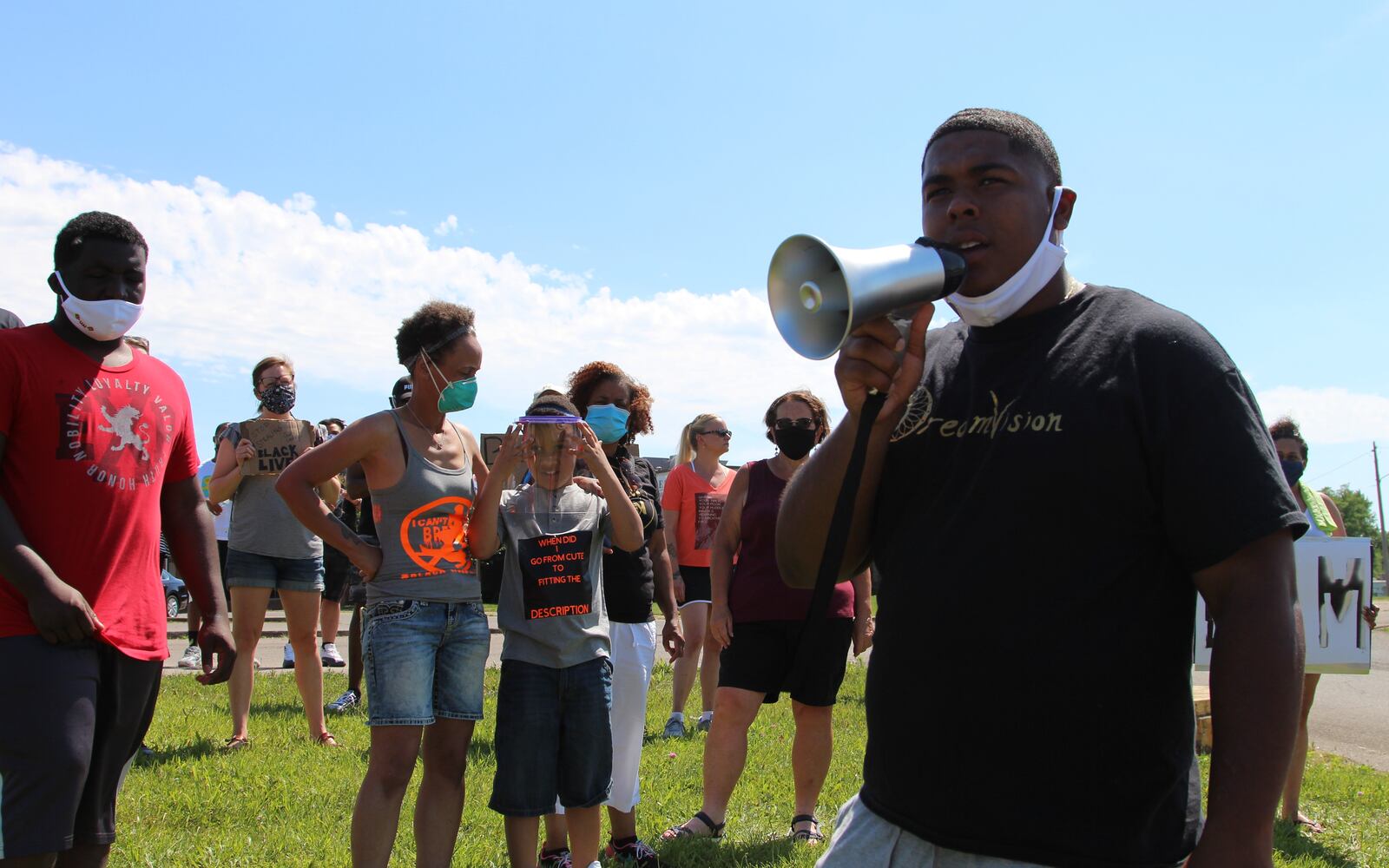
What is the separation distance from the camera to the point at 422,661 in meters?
4.01

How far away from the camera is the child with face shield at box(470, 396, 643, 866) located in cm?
407

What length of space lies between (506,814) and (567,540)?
1.02m

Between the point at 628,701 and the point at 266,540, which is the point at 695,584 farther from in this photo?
the point at 628,701

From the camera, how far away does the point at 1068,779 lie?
180 cm

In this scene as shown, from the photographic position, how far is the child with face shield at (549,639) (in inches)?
160

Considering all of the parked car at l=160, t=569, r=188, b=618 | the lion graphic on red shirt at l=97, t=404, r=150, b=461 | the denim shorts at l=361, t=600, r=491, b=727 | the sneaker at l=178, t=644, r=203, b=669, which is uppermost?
the lion graphic on red shirt at l=97, t=404, r=150, b=461

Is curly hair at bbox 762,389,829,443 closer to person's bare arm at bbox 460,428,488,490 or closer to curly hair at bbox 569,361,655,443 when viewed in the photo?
curly hair at bbox 569,361,655,443

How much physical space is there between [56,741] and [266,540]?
12.6 ft

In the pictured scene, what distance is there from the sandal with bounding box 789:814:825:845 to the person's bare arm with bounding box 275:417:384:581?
2381 mm

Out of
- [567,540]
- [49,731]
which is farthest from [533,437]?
[49,731]

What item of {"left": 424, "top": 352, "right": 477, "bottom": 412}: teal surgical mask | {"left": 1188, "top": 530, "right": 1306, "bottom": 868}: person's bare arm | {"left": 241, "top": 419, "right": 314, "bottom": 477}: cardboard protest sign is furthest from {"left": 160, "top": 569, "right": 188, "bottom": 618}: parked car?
{"left": 1188, "top": 530, "right": 1306, "bottom": 868}: person's bare arm

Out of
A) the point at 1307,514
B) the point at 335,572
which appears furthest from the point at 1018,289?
the point at 335,572

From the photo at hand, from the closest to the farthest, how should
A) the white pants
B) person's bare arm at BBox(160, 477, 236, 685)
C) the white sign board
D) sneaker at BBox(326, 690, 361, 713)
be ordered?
person's bare arm at BBox(160, 477, 236, 685)
the white pants
the white sign board
sneaker at BBox(326, 690, 361, 713)

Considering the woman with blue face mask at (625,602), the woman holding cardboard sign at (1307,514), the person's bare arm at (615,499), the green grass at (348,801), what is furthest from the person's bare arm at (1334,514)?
the person's bare arm at (615,499)
